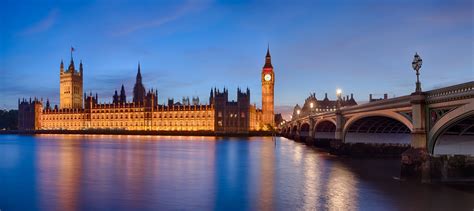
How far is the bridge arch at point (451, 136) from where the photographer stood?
69.3ft

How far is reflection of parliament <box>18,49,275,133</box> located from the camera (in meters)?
142

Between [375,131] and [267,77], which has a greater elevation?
[267,77]

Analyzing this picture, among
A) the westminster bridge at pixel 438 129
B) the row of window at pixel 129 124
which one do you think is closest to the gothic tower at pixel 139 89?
the row of window at pixel 129 124

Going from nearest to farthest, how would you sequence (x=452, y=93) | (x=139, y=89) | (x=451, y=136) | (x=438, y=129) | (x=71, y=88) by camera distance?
(x=452, y=93) < (x=438, y=129) < (x=451, y=136) < (x=139, y=89) < (x=71, y=88)

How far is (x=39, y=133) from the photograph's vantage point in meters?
164

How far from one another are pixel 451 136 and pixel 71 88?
607 ft

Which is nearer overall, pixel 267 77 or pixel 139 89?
pixel 267 77

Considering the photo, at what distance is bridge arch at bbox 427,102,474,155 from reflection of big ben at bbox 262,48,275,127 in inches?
5320

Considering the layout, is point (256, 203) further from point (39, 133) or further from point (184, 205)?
point (39, 133)

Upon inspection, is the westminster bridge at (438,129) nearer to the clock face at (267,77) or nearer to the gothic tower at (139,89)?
the clock face at (267,77)

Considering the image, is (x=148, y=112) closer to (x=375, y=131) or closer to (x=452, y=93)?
(x=375, y=131)

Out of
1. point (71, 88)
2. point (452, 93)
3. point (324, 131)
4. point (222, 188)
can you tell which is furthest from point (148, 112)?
point (452, 93)

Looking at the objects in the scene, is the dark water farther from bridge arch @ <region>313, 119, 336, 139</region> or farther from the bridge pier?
bridge arch @ <region>313, 119, 336, 139</region>

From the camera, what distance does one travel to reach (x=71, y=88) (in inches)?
7470
